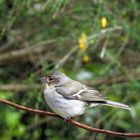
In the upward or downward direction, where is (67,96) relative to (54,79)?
downward

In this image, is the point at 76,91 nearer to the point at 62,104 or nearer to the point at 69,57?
the point at 62,104

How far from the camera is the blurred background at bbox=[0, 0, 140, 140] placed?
5.27 metres

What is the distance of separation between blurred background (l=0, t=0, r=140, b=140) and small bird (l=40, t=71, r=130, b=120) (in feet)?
2.35

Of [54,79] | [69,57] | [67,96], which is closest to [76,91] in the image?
[67,96]

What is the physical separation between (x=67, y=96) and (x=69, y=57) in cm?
199

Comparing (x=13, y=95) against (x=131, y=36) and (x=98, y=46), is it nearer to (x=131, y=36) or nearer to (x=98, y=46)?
(x=98, y=46)

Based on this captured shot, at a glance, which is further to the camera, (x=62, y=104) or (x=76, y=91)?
(x=76, y=91)

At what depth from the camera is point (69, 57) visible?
612 centimetres

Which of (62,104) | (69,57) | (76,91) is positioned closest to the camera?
(62,104)

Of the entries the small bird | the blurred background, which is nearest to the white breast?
the small bird

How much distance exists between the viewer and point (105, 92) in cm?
572

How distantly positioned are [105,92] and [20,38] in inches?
44.9

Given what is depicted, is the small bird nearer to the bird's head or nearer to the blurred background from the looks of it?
the bird's head

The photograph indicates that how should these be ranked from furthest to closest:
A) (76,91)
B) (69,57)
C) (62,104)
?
(69,57) → (76,91) → (62,104)
